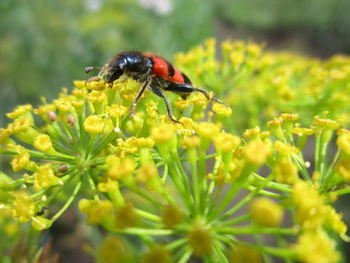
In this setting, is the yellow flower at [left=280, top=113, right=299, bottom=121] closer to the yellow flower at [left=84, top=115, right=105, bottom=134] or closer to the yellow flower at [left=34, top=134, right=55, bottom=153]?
the yellow flower at [left=84, top=115, right=105, bottom=134]

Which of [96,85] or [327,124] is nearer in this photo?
[327,124]

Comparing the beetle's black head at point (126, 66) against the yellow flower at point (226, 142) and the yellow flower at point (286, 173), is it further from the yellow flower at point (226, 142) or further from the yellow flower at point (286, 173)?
the yellow flower at point (286, 173)

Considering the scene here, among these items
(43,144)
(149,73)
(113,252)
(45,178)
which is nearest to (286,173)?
(113,252)

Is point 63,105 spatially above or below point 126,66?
below

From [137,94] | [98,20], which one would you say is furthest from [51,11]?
[137,94]

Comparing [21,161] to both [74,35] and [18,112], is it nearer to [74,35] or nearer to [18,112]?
[18,112]
